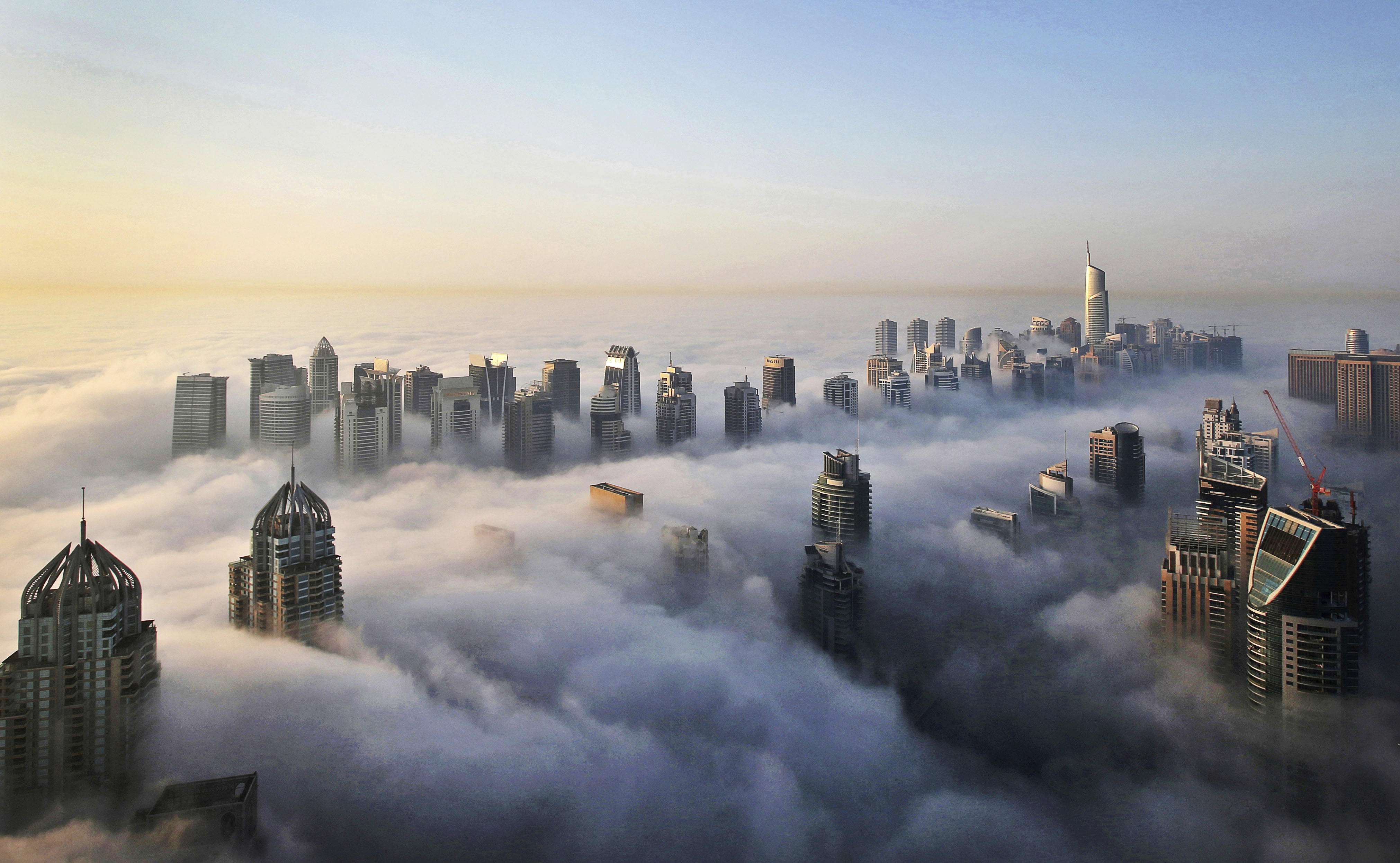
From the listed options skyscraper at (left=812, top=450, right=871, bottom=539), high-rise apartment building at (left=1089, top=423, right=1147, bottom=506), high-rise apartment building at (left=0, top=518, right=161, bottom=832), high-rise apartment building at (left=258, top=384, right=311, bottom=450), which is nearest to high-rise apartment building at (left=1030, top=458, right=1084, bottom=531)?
high-rise apartment building at (left=1089, top=423, right=1147, bottom=506)

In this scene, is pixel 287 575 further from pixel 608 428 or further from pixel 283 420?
pixel 608 428

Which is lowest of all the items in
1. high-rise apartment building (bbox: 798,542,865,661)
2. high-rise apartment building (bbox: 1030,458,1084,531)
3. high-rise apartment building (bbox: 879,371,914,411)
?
high-rise apartment building (bbox: 798,542,865,661)

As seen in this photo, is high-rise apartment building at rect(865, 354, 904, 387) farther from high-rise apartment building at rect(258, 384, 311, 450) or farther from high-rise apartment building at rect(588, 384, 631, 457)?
high-rise apartment building at rect(258, 384, 311, 450)

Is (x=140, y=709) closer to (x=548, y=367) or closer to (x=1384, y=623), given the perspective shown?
(x=1384, y=623)

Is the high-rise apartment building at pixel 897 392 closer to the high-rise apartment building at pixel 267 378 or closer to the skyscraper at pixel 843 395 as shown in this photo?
the skyscraper at pixel 843 395

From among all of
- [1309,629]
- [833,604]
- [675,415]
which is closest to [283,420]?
[675,415]

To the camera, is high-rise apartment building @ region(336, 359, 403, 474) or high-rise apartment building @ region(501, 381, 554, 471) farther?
high-rise apartment building @ region(501, 381, 554, 471)
